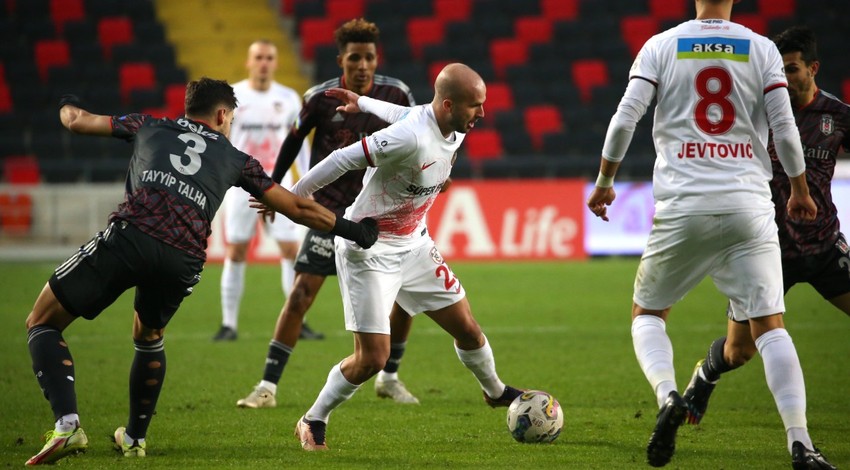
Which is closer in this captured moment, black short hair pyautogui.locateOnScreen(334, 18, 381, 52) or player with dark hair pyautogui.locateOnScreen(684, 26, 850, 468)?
player with dark hair pyautogui.locateOnScreen(684, 26, 850, 468)

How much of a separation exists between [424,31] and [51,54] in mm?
8397

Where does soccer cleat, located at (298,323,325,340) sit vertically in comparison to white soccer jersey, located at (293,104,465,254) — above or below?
below

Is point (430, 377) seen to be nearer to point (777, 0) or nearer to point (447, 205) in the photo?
point (447, 205)

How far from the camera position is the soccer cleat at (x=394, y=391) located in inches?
278

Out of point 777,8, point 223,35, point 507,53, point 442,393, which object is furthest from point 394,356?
point 777,8

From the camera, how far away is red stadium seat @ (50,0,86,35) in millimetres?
24781

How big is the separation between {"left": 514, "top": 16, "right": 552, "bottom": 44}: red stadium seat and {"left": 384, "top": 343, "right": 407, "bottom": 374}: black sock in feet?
59.9

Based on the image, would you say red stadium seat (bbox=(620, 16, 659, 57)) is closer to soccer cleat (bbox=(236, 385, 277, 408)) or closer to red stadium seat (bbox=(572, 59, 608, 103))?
red stadium seat (bbox=(572, 59, 608, 103))

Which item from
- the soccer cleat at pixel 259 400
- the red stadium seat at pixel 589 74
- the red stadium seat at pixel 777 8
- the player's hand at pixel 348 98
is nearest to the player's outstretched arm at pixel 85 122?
the player's hand at pixel 348 98

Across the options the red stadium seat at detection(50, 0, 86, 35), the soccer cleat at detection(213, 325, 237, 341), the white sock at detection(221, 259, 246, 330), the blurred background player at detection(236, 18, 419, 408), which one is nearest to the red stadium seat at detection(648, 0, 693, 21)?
the red stadium seat at detection(50, 0, 86, 35)

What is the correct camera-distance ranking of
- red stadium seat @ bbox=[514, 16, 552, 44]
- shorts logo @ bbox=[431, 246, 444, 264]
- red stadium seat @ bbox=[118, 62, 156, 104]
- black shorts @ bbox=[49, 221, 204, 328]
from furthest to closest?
red stadium seat @ bbox=[514, 16, 552, 44], red stadium seat @ bbox=[118, 62, 156, 104], shorts logo @ bbox=[431, 246, 444, 264], black shorts @ bbox=[49, 221, 204, 328]

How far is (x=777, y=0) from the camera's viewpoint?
24328 mm

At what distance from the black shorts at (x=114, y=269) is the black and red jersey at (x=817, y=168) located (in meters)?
3.35

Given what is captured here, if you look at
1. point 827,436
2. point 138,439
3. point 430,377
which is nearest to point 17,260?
point 430,377
